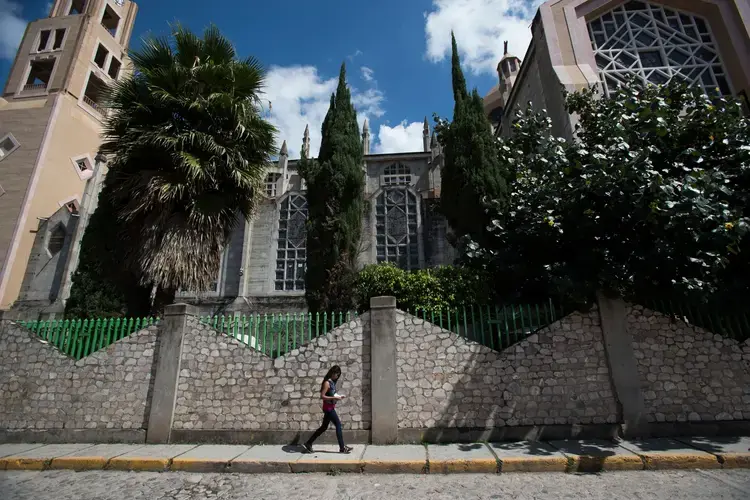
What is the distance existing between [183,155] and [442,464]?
25.3 feet

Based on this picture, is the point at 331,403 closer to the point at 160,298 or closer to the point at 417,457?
the point at 417,457

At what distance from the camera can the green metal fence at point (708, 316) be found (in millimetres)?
6621

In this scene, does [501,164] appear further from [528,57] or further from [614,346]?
[528,57]

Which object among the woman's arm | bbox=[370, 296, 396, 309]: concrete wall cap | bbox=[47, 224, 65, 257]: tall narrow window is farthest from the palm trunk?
bbox=[47, 224, 65, 257]: tall narrow window

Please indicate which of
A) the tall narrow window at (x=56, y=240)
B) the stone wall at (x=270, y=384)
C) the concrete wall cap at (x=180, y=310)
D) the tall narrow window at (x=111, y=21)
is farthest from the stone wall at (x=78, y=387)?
Result: the tall narrow window at (x=111, y=21)

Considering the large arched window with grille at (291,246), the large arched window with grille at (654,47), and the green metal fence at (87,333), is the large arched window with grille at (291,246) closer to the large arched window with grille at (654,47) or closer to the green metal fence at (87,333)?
the green metal fence at (87,333)

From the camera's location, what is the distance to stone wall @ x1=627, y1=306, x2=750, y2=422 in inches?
244

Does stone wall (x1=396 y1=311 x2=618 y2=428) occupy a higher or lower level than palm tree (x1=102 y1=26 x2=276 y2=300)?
lower

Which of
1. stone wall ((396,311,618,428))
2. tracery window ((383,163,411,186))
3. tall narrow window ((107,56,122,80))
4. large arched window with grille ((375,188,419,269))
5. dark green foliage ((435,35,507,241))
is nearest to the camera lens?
stone wall ((396,311,618,428))

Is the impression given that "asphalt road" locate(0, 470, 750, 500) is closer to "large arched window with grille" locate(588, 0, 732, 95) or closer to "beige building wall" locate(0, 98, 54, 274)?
"large arched window with grille" locate(588, 0, 732, 95)

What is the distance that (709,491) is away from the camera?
4207 mm

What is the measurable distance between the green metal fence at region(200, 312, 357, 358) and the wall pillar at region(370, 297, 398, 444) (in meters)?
0.58

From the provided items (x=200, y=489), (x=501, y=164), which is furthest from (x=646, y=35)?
(x=200, y=489)

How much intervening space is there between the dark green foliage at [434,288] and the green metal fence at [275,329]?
1218 millimetres
